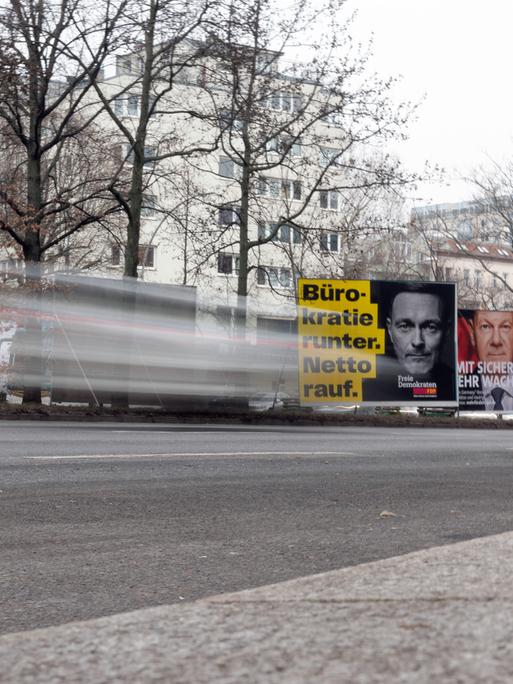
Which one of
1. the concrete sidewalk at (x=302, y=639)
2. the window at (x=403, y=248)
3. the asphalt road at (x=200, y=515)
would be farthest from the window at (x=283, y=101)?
the window at (x=403, y=248)

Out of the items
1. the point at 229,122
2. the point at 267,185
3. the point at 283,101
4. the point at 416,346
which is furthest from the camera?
the point at 267,185

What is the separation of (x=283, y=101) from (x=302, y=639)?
28.6 meters

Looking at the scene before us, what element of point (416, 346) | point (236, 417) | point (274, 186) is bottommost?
point (236, 417)

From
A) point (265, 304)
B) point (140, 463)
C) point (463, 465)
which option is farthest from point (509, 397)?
point (140, 463)

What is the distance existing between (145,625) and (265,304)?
2583 centimetres

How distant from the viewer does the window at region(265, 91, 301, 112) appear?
100 ft

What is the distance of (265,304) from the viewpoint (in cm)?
2964

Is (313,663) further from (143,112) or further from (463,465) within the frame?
(143,112)

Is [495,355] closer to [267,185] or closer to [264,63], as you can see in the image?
[267,185]

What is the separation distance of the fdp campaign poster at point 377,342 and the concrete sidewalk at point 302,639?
80.3 feet

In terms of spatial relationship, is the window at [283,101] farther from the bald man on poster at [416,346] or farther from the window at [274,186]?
the bald man on poster at [416,346]

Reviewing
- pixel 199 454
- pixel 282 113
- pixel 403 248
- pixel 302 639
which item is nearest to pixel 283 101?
pixel 282 113

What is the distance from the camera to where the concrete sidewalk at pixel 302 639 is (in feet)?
10.5

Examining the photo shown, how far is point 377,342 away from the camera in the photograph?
29688 millimetres
